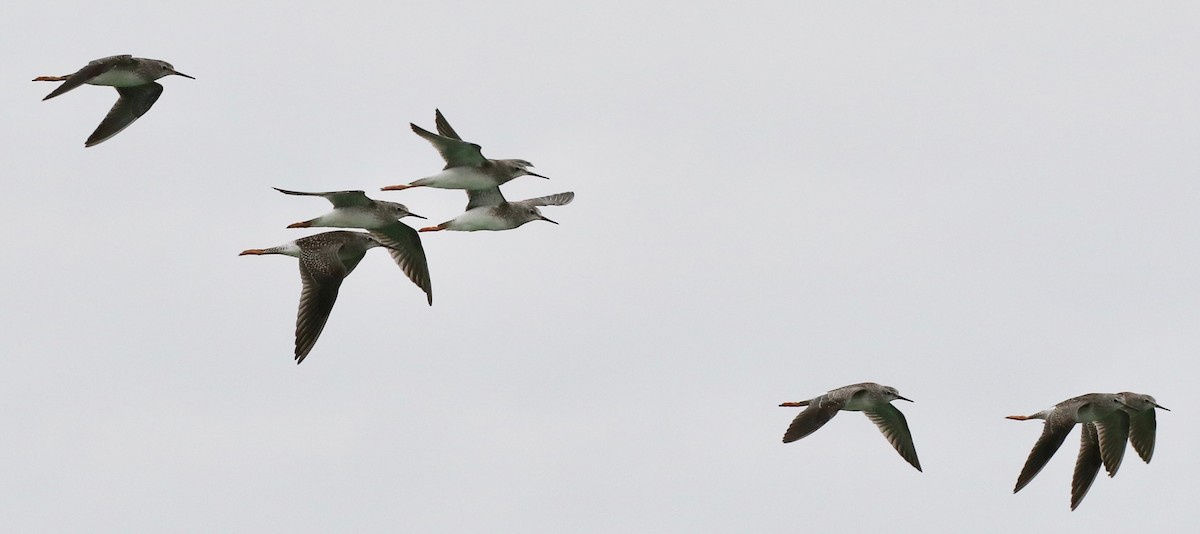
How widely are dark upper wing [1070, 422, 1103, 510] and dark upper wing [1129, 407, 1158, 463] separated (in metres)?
0.58

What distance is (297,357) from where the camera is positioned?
28766 mm

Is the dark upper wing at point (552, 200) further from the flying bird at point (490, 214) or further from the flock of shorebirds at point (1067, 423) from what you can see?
the flock of shorebirds at point (1067, 423)

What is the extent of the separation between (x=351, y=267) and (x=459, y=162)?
2381 mm

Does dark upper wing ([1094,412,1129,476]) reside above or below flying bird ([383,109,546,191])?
below

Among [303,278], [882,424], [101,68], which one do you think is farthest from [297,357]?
[882,424]

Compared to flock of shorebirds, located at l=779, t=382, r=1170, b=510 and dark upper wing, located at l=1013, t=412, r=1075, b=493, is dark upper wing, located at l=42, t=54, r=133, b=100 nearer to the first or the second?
flock of shorebirds, located at l=779, t=382, r=1170, b=510

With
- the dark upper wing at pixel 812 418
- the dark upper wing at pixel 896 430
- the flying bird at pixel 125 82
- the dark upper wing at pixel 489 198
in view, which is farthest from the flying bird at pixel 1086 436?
the flying bird at pixel 125 82

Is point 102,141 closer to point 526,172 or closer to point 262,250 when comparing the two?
point 262,250

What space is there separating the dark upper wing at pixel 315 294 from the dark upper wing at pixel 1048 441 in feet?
35.2

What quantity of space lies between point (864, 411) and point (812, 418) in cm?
198

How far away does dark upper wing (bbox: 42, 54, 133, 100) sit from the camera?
3078 cm

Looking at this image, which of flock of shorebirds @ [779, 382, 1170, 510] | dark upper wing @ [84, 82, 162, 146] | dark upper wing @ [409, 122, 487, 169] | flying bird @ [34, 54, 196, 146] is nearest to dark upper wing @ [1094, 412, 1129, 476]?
flock of shorebirds @ [779, 382, 1170, 510]

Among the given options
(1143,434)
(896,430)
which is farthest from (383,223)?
(1143,434)

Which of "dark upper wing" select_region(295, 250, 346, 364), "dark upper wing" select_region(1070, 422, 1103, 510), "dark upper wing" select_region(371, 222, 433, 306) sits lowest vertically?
"dark upper wing" select_region(1070, 422, 1103, 510)
